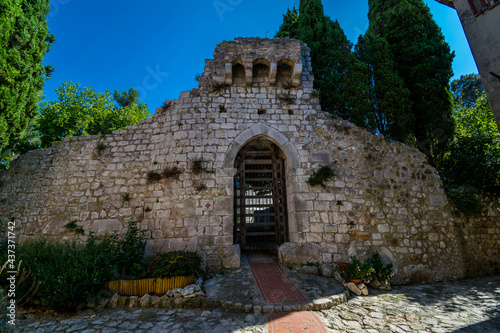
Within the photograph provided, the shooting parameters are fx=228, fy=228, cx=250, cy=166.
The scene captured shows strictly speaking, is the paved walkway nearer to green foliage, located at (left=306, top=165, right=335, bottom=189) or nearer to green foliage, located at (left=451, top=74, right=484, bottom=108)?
green foliage, located at (left=306, top=165, right=335, bottom=189)

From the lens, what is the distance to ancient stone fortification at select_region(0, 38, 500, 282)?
6258 millimetres

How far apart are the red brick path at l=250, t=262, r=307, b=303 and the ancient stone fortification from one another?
0.58 metres

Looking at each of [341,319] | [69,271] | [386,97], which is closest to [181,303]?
[69,271]

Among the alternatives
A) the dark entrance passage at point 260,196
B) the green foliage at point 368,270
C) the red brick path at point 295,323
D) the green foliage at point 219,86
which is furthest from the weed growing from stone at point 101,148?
the green foliage at point 368,270

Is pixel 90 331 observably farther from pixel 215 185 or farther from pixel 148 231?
pixel 215 185

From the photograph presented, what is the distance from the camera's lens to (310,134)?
7059 mm

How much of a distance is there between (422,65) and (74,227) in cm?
1316

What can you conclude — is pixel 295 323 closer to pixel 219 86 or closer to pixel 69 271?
pixel 69 271

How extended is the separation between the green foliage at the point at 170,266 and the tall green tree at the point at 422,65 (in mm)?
8502

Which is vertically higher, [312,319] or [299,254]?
[299,254]

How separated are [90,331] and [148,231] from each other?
9.57 feet

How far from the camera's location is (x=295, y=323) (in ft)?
12.2

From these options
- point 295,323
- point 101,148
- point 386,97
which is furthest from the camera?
point 386,97

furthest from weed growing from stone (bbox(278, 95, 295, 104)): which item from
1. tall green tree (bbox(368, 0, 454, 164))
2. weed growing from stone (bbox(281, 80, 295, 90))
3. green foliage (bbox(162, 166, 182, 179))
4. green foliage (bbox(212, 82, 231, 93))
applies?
tall green tree (bbox(368, 0, 454, 164))
